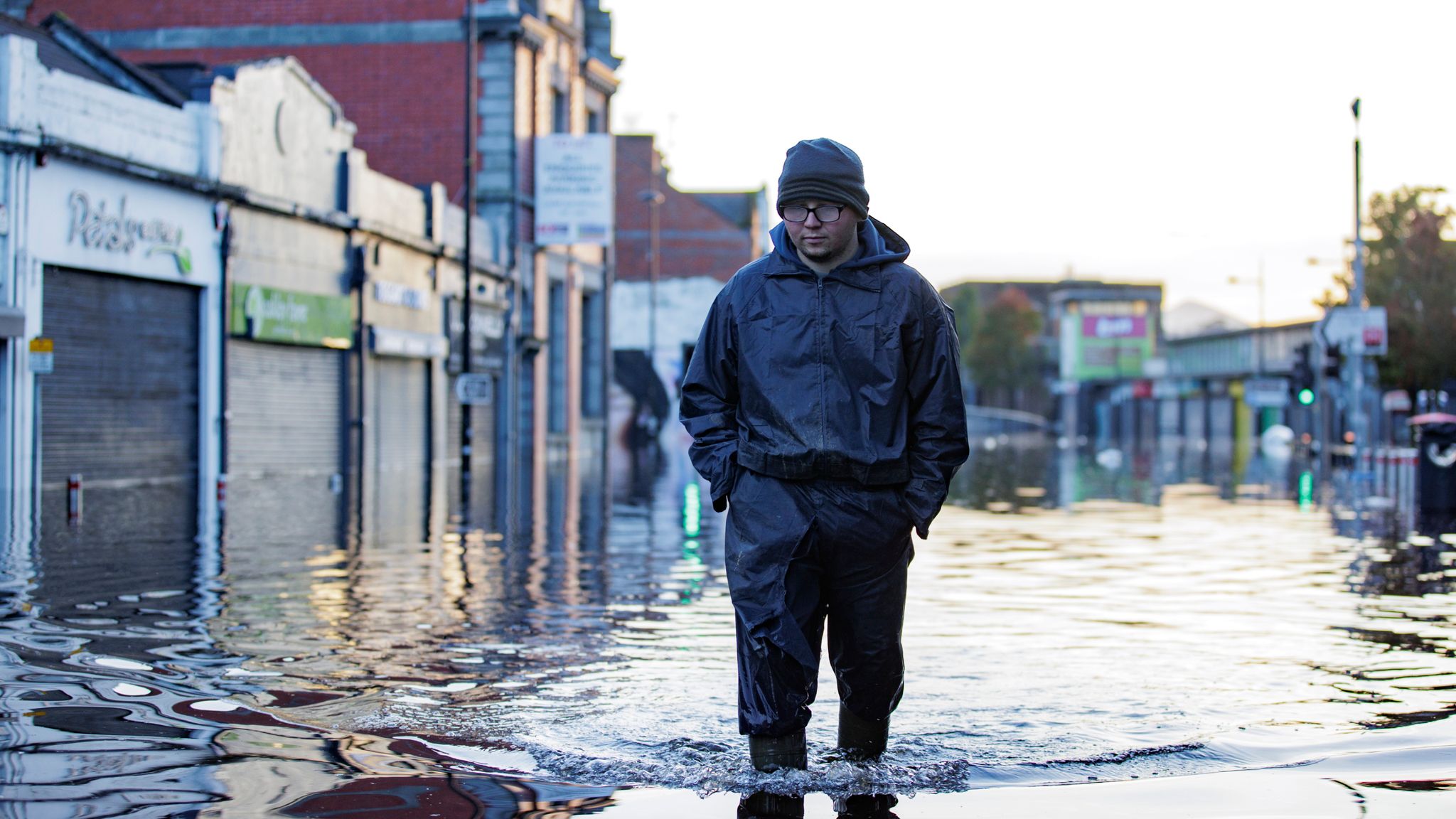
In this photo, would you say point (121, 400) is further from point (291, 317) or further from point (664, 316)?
point (664, 316)

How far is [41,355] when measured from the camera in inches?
740

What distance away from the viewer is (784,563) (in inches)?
182

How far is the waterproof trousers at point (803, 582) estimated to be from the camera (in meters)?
4.63

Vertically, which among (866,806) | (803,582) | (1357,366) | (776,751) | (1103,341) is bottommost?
(866,806)

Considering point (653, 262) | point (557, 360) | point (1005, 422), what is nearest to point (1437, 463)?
point (557, 360)

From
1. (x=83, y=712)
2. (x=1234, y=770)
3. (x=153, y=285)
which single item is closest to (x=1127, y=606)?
(x=1234, y=770)

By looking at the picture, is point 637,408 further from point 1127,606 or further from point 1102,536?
point 1127,606

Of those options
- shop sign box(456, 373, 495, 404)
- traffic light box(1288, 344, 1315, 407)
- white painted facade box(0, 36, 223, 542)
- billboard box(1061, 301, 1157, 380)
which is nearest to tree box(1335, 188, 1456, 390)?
traffic light box(1288, 344, 1315, 407)

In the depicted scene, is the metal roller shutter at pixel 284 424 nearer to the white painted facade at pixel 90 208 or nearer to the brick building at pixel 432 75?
the white painted facade at pixel 90 208

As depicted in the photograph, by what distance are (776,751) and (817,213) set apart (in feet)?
4.89

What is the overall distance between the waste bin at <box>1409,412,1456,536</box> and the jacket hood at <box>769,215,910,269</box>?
16422 millimetres

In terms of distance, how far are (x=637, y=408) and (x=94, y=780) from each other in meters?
61.0

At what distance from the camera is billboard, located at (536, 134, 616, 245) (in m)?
39.1

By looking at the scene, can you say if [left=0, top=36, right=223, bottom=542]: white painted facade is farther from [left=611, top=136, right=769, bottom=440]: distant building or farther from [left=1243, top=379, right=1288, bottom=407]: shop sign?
[left=1243, top=379, right=1288, bottom=407]: shop sign
